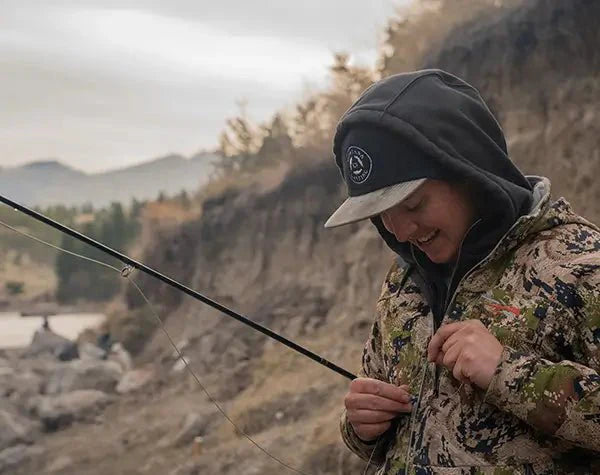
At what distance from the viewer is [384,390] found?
1.87 metres

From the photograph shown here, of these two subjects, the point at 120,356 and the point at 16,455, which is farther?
the point at 120,356

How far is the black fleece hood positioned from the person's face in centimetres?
3

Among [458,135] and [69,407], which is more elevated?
[458,135]

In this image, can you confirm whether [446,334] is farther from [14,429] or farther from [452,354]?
[14,429]

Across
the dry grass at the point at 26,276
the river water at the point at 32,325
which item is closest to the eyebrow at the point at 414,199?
the river water at the point at 32,325

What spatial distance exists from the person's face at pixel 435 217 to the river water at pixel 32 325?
64.2ft

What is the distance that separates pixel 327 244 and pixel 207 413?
144 inches

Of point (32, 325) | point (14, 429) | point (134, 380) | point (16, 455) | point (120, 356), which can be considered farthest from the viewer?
point (32, 325)

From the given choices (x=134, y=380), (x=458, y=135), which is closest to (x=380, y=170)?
(x=458, y=135)

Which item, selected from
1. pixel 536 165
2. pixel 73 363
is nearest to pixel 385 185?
pixel 536 165

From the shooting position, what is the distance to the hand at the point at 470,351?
1.62 m

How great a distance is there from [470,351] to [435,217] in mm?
310

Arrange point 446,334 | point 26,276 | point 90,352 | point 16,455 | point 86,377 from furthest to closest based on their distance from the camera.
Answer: point 26,276, point 90,352, point 86,377, point 16,455, point 446,334

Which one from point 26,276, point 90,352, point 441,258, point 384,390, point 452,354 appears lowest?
point 26,276
